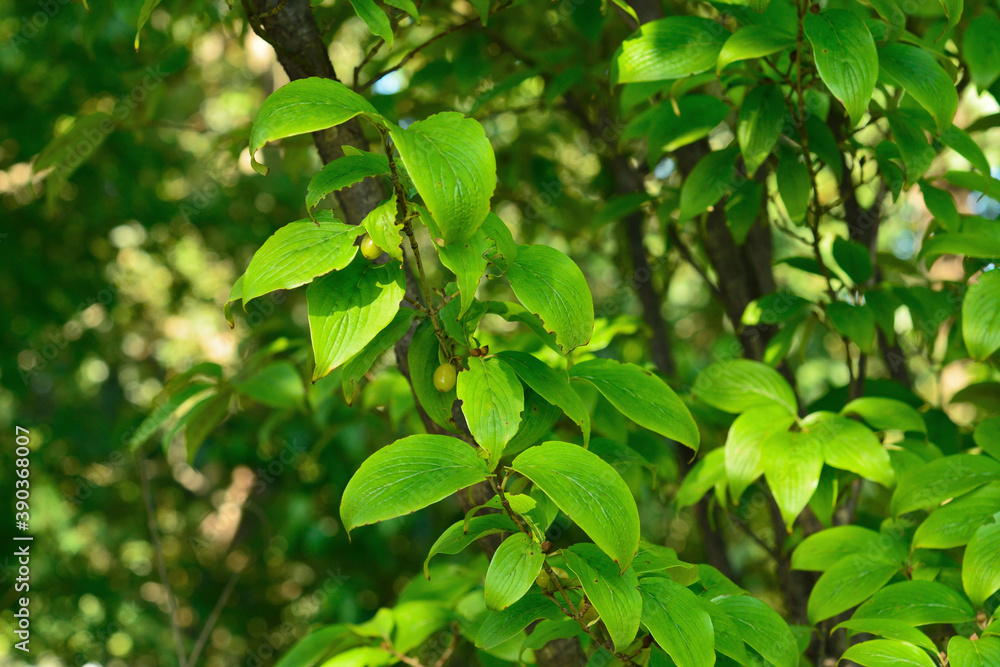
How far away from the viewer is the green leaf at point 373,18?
2.39 ft

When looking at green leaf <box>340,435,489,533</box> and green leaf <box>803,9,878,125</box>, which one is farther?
green leaf <box>803,9,878,125</box>

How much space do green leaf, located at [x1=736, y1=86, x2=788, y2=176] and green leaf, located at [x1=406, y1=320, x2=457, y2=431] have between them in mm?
495

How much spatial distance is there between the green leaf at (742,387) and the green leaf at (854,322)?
129 mm

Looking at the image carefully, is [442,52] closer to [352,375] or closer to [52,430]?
[352,375]

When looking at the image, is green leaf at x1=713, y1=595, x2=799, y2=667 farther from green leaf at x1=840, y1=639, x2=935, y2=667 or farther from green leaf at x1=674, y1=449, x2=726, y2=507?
green leaf at x1=674, y1=449, x2=726, y2=507

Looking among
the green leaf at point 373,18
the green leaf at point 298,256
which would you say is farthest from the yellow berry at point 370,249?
the green leaf at point 373,18

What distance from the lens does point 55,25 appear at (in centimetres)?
263

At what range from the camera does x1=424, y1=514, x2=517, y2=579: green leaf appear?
645mm

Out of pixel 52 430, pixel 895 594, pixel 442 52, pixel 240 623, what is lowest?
pixel 240 623

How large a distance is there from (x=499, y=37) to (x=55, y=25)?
2.08m

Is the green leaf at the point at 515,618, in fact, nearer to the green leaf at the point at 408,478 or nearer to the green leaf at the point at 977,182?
the green leaf at the point at 408,478

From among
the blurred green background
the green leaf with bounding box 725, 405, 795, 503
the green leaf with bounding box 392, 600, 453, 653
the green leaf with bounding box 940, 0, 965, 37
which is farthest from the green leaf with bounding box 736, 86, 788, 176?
the green leaf with bounding box 392, 600, 453, 653

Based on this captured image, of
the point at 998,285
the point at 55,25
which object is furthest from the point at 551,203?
the point at 55,25

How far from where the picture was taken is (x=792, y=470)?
0.91 metres
